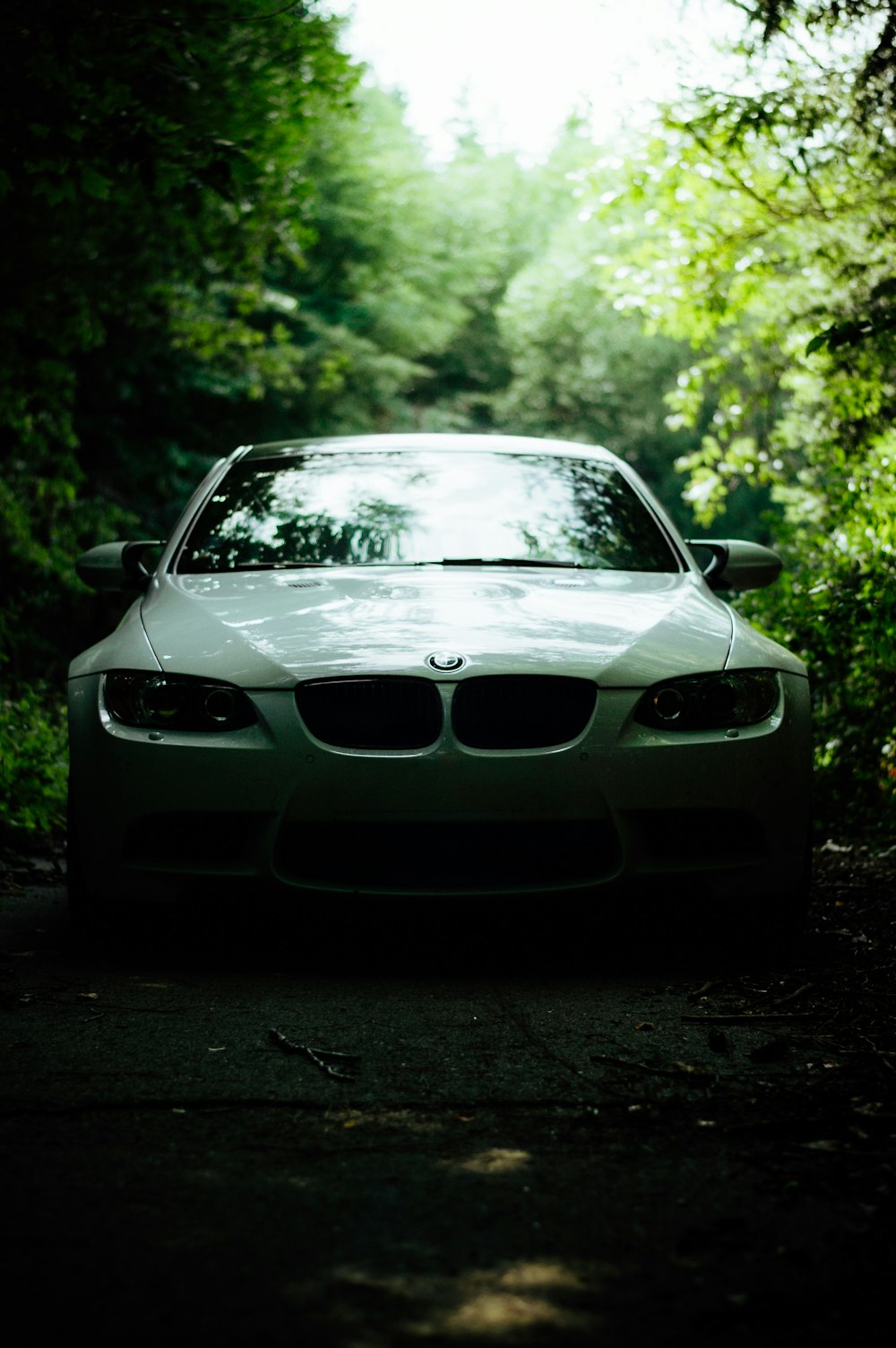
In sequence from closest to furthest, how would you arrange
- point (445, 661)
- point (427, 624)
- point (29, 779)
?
1. point (445, 661)
2. point (427, 624)
3. point (29, 779)

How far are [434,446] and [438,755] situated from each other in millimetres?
2243

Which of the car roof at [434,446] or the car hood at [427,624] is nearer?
the car hood at [427,624]

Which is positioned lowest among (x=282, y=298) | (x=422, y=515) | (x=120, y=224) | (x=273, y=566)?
(x=273, y=566)

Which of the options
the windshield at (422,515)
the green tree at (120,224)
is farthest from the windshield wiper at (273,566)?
the green tree at (120,224)

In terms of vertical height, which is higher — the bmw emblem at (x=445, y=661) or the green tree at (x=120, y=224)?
the green tree at (x=120, y=224)

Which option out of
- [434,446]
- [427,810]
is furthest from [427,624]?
[434,446]

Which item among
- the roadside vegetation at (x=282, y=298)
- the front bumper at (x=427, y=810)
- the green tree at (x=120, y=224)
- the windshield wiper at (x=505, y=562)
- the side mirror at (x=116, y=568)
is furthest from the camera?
the green tree at (x=120, y=224)

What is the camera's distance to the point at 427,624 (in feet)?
14.6

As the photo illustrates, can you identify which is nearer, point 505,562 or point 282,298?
point 505,562

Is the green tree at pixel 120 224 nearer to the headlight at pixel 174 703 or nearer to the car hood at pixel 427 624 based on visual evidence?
the car hood at pixel 427 624

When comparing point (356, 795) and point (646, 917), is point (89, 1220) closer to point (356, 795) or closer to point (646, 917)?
point (356, 795)

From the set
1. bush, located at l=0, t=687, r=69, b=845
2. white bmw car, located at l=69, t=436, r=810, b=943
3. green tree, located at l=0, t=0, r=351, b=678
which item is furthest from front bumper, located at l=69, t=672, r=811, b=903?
green tree, located at l=0, t=0, r=351, b=678

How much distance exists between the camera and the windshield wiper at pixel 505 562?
5153 mm

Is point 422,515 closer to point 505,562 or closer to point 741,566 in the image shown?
point 505,562
